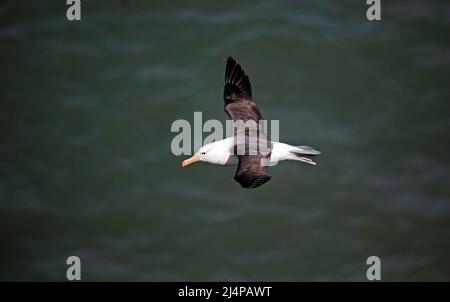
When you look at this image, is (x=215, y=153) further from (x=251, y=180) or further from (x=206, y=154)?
(x=251, y=180)

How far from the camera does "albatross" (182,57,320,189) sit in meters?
10.8

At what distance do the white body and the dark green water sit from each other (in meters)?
1.58

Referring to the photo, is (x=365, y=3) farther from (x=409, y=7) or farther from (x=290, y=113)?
(x=290, y=113)

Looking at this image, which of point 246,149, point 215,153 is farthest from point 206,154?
point 246,149

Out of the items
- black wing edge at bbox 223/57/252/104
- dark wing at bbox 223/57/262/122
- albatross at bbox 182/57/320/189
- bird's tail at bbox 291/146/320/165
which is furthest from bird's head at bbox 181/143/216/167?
bird's tail at bbox 291/146/320/165

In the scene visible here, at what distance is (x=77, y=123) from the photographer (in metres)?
14.3

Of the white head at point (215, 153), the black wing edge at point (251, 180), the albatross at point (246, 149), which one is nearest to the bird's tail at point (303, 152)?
the albatross at point (246, 149)

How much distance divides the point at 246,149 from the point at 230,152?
0.46 metres

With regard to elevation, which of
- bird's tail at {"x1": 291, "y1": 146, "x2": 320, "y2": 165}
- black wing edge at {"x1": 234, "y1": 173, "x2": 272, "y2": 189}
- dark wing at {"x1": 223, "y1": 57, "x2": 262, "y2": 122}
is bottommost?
black wing edge at {"x1": 234, "y1": 173, "x2": 272, "y2": 189}

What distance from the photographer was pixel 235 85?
12445 millimetres

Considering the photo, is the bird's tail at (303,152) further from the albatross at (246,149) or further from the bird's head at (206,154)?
the bird's head at (206,154)

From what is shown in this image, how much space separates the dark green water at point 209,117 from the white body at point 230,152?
1.58 meters

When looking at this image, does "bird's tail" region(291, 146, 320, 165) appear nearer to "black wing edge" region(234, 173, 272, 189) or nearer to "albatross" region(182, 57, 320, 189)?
"albatross" region(182, 57, 320, 189)

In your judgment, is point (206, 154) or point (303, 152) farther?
point (206, 154)
